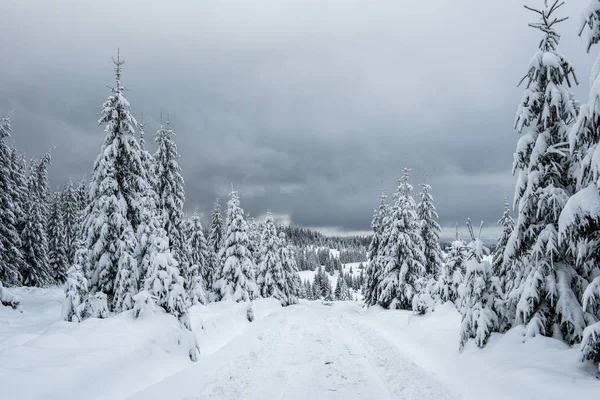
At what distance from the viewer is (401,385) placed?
28.4ft

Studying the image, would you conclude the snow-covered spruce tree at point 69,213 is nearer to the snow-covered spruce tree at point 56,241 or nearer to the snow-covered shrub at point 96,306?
the snow-covered spruce tree at point 56,241

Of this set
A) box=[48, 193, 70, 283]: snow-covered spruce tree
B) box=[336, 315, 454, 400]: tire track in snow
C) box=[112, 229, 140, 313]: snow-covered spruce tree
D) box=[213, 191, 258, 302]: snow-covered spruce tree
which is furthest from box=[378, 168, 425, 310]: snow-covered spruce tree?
box=[48, 193, 70, 283]: snow-covered spruce tree

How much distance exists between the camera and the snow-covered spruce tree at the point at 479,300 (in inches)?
406

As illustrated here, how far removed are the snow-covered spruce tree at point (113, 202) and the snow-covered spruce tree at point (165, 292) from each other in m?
4.38

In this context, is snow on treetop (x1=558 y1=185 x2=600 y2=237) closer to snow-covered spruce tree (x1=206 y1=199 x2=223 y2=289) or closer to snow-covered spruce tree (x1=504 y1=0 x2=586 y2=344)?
snow-covered spruce tree (x1=504 y1=0 x2=586 y2=344)

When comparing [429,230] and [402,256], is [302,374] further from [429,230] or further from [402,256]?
[429,230]

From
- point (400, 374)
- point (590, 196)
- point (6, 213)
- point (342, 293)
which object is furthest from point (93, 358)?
point (342, 293)

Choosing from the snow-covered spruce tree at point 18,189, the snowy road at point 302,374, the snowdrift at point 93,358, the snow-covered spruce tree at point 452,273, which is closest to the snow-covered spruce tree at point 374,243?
the snow-covered spruce tree at point 452,273

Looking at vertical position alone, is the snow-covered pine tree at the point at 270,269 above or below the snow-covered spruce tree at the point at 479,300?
below

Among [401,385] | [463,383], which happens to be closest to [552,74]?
[463,383]

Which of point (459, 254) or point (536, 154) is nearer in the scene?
point (536, 154)

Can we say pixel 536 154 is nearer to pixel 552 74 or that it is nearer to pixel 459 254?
pixel 552 74

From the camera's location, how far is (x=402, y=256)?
2950cm

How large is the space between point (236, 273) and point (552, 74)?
90.1 feet
